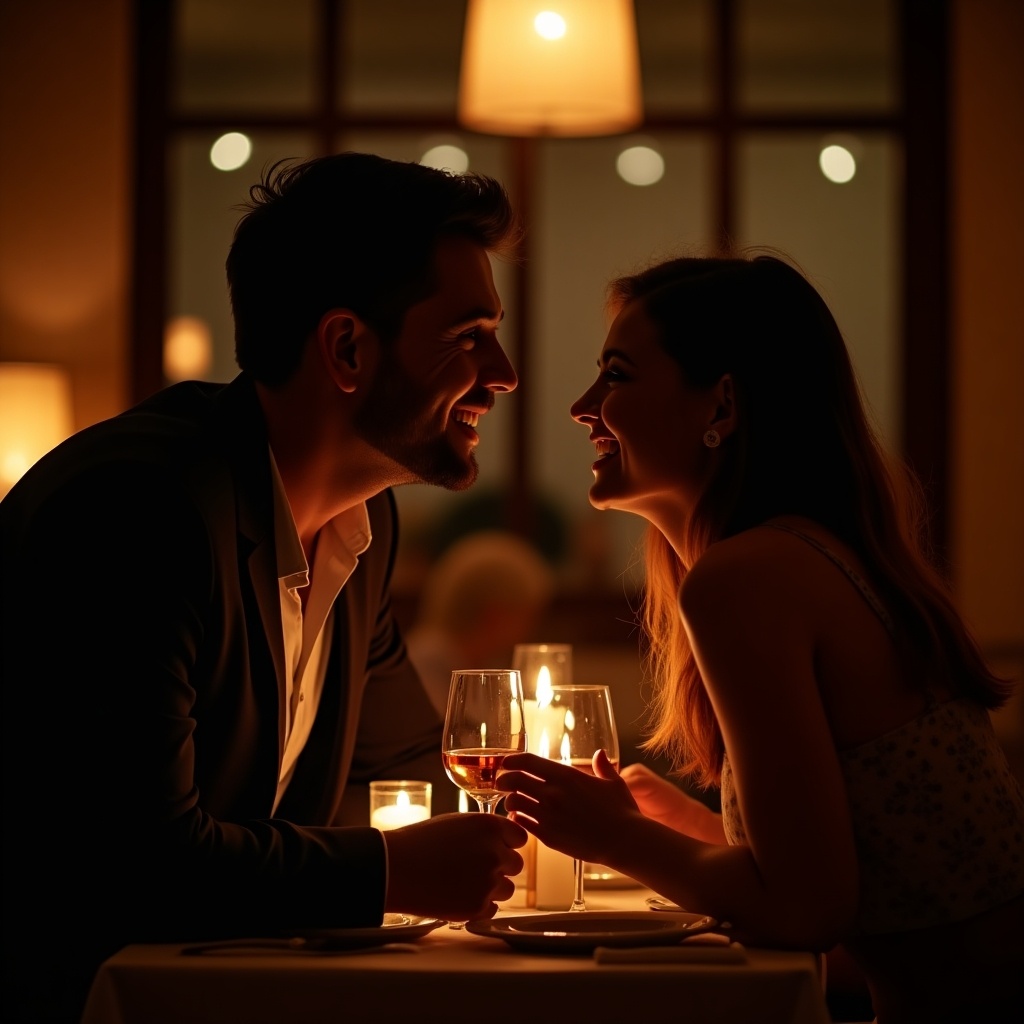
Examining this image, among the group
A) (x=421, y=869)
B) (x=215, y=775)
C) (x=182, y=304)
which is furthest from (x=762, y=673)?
(x=182, y=304)

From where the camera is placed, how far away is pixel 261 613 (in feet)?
5.61

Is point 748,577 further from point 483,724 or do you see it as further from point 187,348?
point 187,348

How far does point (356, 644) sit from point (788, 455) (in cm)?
72

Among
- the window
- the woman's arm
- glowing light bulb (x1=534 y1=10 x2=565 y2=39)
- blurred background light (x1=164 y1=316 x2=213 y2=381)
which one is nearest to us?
the woman's arm

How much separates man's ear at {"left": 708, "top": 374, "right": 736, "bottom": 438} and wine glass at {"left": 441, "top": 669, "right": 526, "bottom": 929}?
482 mm

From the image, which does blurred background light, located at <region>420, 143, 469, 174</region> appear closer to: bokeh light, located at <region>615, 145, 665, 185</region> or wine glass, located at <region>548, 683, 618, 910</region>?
bokeh light, located at <region>615, 145, 665, 185</region>

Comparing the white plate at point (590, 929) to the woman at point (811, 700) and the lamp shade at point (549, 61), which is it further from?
the lamp shade at point (549, 61)

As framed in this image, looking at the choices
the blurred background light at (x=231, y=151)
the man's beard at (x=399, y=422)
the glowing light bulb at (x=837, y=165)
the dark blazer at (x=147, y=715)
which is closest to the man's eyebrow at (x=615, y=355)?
the man's beard at (x=399, y=422)

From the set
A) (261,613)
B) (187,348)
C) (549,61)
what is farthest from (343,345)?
(187,348)

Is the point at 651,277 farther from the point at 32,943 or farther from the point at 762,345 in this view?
the point at 32,943

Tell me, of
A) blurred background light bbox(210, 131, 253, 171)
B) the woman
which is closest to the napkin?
the woman

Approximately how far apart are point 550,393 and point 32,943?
403cm

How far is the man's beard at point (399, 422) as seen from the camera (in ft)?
6.68

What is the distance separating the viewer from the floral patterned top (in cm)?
153
